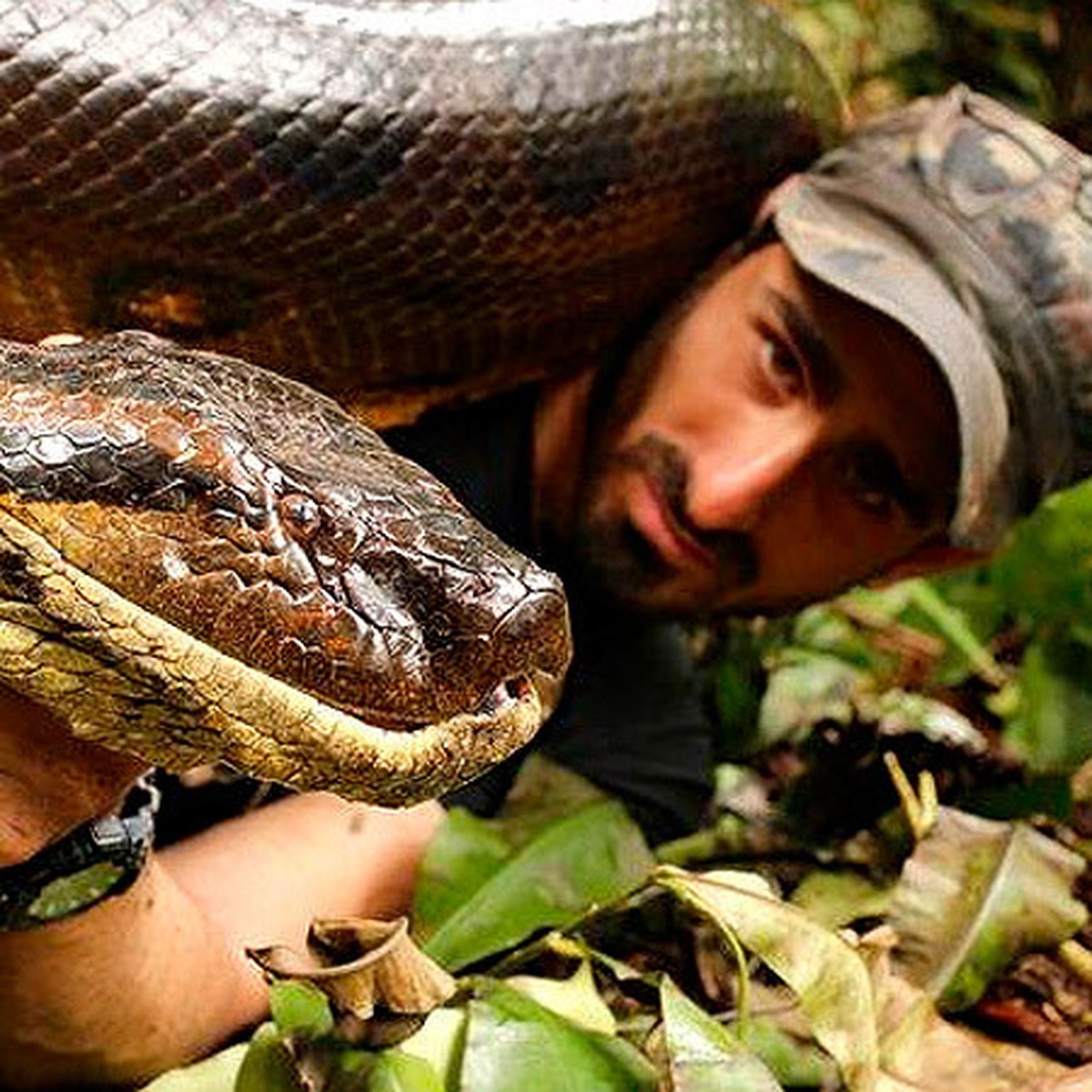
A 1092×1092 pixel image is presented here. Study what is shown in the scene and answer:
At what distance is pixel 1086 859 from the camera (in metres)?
2.83

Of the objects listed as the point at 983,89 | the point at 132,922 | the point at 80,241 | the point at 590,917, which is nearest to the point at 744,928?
the point at 590,917

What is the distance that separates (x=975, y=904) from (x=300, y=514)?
1219 mm

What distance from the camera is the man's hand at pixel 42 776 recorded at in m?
1.50

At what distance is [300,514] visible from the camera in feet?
4.70

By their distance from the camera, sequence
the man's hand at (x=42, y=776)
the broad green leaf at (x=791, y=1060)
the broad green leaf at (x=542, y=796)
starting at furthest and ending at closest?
the broad green leaf at (x=542, y=796), the broad green leaf at (x=791, y=1060), the man's hand at (x=42, y=776)

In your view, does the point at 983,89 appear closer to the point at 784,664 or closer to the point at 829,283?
the point at 784,664

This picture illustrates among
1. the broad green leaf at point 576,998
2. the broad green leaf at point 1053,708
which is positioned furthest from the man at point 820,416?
the broad green leaf at point 576,998

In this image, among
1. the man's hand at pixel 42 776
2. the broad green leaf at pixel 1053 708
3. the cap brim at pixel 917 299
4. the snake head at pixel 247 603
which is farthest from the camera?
the broad green leaf at pixel 1053 708

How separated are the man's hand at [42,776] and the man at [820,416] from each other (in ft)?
3.34

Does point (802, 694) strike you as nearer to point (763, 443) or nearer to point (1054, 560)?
point (1054, 560)

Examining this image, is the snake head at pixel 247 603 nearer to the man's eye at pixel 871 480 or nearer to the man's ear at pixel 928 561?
the man's eye at pixel 871 480

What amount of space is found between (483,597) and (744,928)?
2.18 ft

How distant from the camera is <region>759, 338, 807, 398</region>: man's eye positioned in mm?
2986

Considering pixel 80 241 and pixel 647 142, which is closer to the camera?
pixel 80 241
